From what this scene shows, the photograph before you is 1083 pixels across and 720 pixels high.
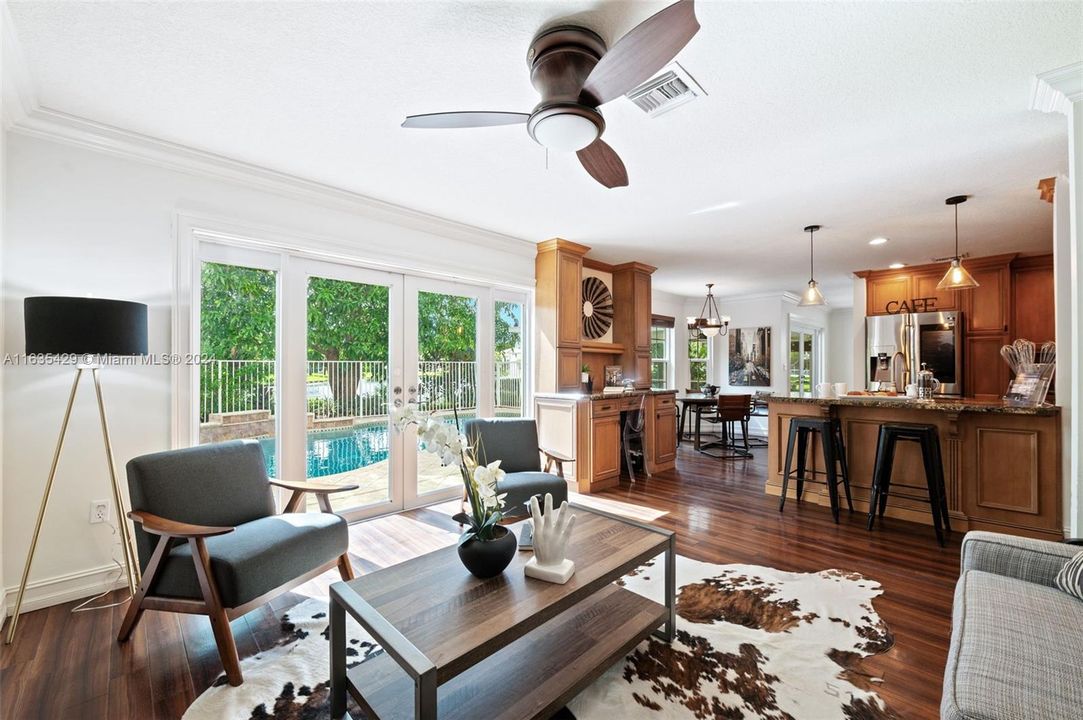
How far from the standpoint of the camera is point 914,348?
5.65 m

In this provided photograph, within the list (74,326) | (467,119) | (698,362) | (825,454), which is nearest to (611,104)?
(467,119)

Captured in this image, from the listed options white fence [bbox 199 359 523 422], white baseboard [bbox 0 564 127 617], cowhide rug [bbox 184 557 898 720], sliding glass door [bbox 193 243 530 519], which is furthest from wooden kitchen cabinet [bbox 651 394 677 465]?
white baseboard [bbox 0 564 127 617]

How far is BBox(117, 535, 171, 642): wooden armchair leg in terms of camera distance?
191cm

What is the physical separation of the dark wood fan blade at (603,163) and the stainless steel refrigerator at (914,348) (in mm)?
5319

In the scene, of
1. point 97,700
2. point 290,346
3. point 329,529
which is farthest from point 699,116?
point 97,700

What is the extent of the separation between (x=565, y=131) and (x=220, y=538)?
235 centimetres

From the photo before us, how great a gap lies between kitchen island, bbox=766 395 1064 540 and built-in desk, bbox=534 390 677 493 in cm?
182

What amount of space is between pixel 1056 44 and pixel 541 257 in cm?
373

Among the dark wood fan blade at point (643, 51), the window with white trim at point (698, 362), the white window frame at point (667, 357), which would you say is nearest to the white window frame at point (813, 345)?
the window with white trim at point (698, 362)

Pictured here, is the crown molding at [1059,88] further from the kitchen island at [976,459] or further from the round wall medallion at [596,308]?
the round wall medallion at [596,308]

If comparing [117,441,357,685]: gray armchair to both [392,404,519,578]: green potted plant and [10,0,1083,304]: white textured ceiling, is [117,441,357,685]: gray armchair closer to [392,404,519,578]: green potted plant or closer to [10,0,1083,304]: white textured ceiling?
[392,404,519,578]: green potted plant

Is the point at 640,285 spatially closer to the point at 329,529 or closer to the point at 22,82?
the point at 329,529

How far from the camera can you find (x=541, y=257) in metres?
4.93

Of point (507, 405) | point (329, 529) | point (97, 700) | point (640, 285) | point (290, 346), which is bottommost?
point (97, 700)
